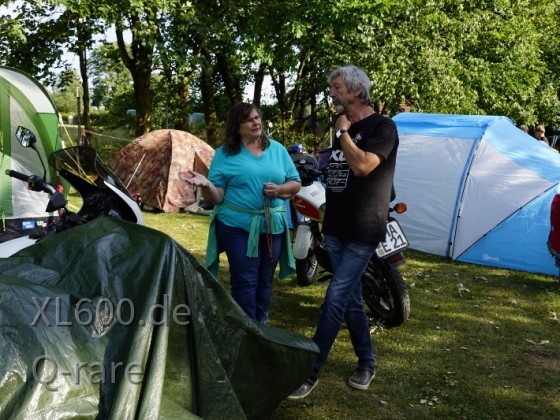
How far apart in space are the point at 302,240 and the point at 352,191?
5.70 ft

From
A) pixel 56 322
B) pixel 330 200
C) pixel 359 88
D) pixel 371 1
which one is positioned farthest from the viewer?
pixel 371 1

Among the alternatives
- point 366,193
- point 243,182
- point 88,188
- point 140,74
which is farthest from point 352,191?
point 140,74

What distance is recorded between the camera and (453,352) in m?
4.27

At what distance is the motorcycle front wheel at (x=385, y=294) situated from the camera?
4.47 metres

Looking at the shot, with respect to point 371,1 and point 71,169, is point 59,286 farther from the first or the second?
point 371,1

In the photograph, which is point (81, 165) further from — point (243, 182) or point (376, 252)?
point (376, 252)

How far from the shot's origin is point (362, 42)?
44.4 ft

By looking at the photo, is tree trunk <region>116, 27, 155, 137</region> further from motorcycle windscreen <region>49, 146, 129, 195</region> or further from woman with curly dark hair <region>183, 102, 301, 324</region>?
woman with curly dark hair <region>183, 102, 301, 324</region>

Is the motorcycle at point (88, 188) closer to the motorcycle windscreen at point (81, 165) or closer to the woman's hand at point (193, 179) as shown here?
the motorcycle windscreen at point (81, 165)

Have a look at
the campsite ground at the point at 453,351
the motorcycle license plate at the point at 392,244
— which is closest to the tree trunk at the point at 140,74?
the campsite ground at the point at 453,351

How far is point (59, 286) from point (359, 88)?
182 centimetres

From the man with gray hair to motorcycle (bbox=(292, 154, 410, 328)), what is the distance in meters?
0.95

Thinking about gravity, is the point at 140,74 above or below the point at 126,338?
above

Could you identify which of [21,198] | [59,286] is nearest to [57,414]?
[59,286]
